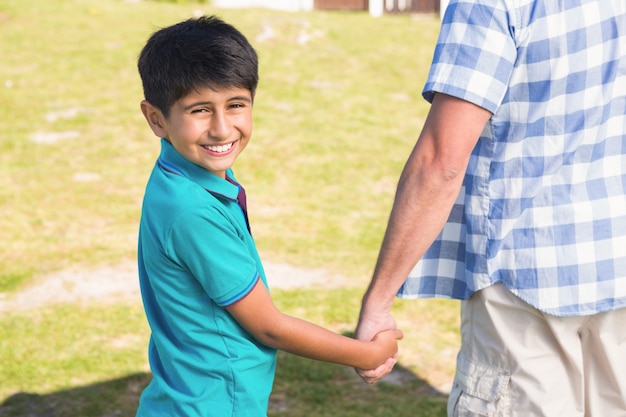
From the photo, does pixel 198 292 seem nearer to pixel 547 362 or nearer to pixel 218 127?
pixel 218 127

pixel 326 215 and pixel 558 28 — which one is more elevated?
pixel 558 28

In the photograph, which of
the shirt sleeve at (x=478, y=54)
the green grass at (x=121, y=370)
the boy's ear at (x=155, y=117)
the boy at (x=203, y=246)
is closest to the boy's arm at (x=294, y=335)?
the boy at (x=203, y=246)

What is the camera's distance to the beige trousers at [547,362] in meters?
2.30

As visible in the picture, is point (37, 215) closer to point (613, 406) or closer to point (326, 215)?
point (326, 215)

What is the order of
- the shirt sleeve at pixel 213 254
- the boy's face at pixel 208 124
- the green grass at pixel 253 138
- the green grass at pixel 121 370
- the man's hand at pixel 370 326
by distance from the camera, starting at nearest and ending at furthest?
the shirt sleeve at pixel 213 254 → the boy's face at pixel 208 124 → the man's hand at pixel 370 326 → the green grass at pixel 121 370 → the green grass at pixel 253 138

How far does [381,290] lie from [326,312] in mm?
3246

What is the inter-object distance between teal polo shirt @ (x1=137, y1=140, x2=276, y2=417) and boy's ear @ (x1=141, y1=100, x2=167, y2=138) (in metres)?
0.05

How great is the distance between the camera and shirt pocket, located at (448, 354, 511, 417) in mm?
2344

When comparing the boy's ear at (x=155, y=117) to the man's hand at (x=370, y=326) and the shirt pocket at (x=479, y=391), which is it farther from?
the shirt pocket at (x=479, y=391)

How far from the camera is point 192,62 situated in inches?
83.0

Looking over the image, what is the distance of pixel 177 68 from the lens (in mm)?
2113

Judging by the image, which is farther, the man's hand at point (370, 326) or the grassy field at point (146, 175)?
the grassy field at point (146, 175)

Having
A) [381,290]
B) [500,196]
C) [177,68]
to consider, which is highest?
[177,68]

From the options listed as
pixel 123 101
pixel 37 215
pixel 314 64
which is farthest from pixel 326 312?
pixel 314 64
